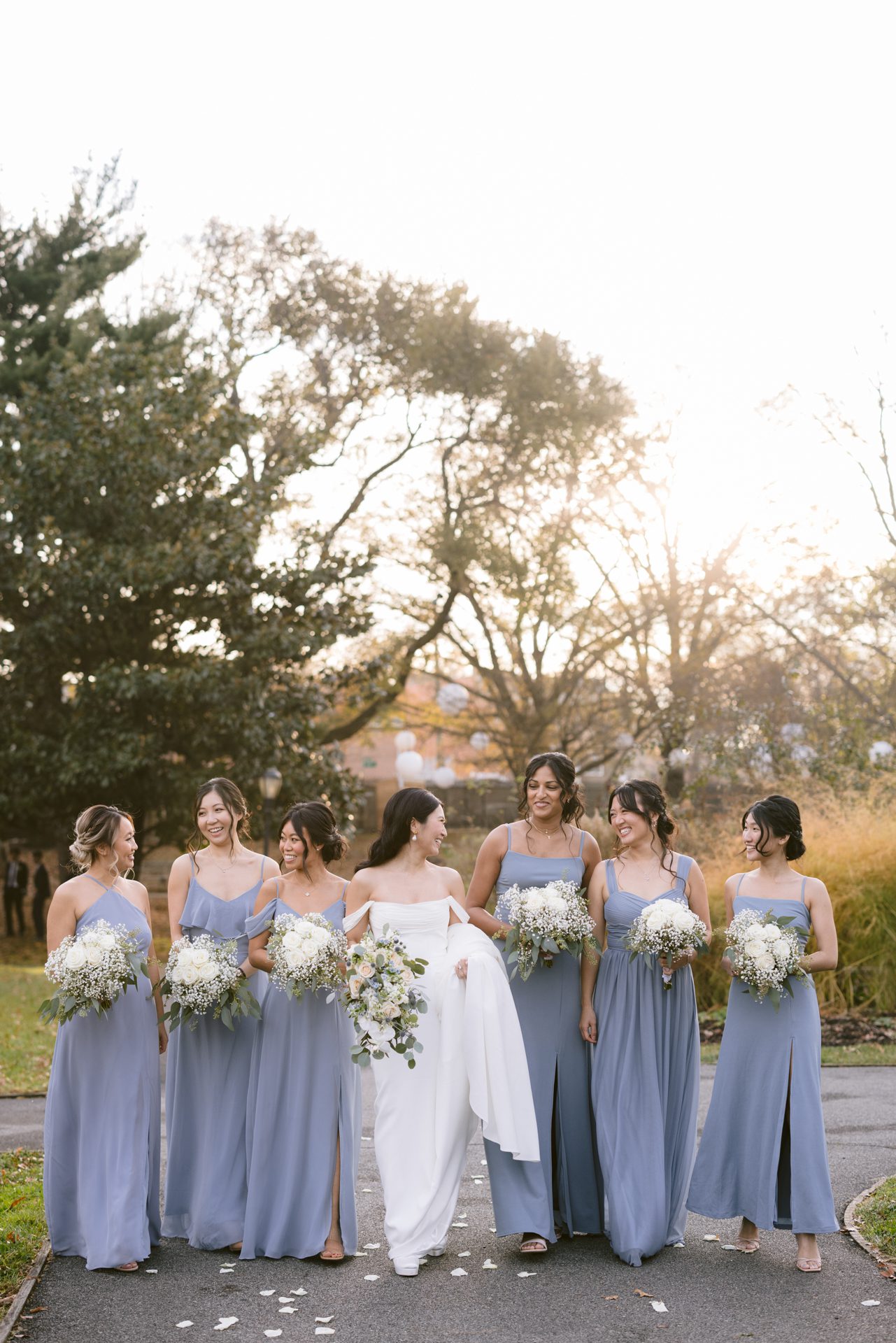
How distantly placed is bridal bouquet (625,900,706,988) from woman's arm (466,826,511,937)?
80 cm

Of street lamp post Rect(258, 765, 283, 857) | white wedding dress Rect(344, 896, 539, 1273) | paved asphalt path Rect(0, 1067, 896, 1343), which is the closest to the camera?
paved asphalt path Rect(0, 1067, 896, 1343)

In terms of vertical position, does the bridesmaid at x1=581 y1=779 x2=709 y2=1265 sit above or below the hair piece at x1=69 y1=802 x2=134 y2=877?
below

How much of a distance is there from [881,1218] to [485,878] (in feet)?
8.79

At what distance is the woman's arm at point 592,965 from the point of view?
21.6 feet

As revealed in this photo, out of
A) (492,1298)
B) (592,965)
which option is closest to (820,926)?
(592,965)

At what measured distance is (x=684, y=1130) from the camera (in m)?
6.52

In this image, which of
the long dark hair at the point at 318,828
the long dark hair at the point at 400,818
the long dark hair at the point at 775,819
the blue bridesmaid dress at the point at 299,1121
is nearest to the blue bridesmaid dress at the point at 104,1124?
the blue bridesmaid dress at the point at 299,1121

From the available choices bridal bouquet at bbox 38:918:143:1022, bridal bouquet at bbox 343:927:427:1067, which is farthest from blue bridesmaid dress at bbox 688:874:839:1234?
bridal bouquet at bbox 38:918:143:1022

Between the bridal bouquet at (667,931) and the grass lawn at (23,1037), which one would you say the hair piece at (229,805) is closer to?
the bridal bouquet at (667,931)

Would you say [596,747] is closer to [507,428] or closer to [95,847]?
[507,428]

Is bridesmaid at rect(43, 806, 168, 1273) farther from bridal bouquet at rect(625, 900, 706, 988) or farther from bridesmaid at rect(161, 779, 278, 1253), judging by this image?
bridal bouquet at rect(625, 900, 706, 988)

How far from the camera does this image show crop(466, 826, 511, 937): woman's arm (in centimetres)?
673

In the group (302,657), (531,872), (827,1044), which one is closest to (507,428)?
(302,657)

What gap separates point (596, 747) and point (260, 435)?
11.3m
